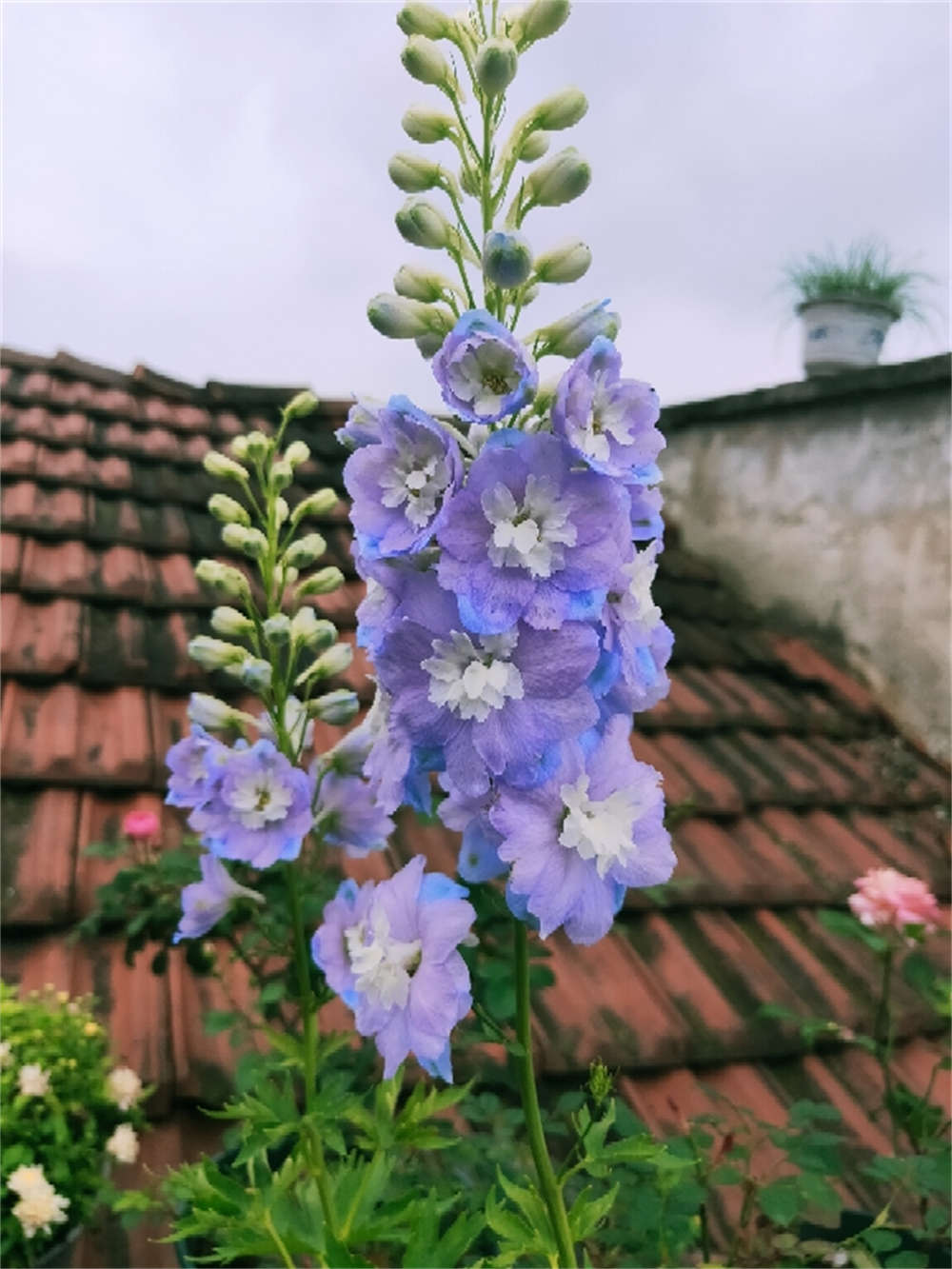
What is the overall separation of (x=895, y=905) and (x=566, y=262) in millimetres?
1190

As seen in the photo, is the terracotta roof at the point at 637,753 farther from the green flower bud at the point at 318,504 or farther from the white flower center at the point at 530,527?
the white flower center at the point at 530,527

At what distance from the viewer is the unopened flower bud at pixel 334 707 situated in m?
1.12

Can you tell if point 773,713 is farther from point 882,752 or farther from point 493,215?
point 493,215

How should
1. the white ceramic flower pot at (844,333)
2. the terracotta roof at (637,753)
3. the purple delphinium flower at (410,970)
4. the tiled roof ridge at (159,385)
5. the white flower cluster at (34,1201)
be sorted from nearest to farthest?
the purple delphinium flower at (410,970) → the white flower cluster at (34,1201) → the terracotta roof at (637,753) → the white ceramic flower pot at (844,333) → the tiled roof ridge at (159,385)

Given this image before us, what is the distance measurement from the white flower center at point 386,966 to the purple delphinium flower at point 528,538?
1.04ft

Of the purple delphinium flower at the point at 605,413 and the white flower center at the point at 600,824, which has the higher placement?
the purple delphinium flower at the point at 605,413

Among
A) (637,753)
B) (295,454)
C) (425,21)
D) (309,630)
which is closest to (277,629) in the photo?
(309,630)

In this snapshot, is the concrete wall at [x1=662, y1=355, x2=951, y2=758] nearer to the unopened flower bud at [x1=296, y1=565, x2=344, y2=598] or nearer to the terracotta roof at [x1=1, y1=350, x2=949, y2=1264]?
the terracotta roof at [x1=1, y1=350, x2=949, y2=1264]

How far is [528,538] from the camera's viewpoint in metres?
0.70

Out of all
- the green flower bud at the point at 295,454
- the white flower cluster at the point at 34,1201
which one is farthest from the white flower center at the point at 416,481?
the white flower cluster at the point at 34,1201

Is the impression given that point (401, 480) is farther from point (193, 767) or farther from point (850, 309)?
point (850, 309)

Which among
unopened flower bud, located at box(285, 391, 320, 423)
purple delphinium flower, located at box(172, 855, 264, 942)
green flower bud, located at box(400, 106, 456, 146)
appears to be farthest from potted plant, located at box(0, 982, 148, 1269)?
green flower bud, located at box(400, 106, 456, 146)

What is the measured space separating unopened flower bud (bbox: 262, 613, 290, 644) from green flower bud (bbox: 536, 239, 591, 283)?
47cm

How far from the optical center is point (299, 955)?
102 centimetres
